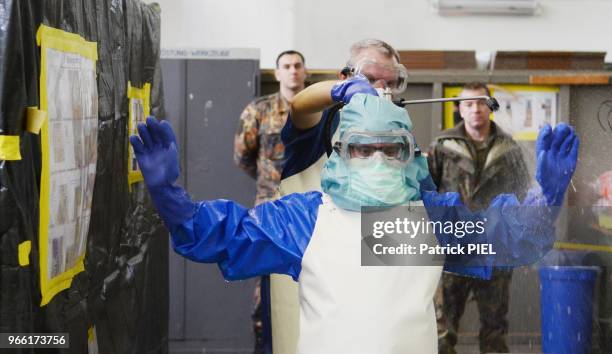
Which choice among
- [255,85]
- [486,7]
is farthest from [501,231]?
[486,7]

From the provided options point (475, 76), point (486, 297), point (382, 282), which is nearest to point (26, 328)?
point (382, 282)

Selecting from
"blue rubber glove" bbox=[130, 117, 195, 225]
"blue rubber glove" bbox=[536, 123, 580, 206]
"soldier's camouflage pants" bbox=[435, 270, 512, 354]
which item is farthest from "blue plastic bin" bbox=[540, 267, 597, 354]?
"blue rubber glove" bbox=[130, 117, 195, 225]

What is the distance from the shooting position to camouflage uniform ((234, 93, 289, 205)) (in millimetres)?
5234

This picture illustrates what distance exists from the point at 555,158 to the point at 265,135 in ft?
9.24

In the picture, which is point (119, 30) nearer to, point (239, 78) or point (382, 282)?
point (382, 282)

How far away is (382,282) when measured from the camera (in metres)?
2.47

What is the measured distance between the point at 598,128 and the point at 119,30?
12.9 feet

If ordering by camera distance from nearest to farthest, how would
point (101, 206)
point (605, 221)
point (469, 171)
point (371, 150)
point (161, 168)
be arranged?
1. point (161, 168)
2. point (371, 150)
3. point (101, 206)
4. point (605, 221)
5. point (469, 171)

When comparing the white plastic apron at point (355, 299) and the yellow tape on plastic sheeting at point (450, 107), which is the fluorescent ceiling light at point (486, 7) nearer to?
the yellow tape on plastic sheeting at point (450, 107)

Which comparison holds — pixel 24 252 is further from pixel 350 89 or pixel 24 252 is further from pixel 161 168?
pixel 350 89

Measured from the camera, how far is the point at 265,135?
5285 mm

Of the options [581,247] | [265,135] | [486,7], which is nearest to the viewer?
[581,247]

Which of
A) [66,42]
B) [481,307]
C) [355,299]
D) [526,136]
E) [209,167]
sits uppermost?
[66,42]

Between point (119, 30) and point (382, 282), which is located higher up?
point (119, 30)
